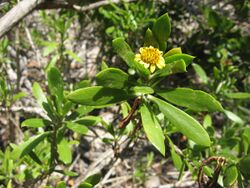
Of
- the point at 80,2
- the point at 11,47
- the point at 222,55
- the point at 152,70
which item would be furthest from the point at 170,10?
the point at 152,70

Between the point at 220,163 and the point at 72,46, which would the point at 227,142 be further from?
the point at 72,46

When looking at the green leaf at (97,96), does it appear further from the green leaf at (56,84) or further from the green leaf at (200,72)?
the green leaf at (200,72)

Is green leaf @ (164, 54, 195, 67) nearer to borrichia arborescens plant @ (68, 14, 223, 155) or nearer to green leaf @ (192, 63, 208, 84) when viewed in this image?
borrichia arborescens plant @ (68, 14, 223, 155)

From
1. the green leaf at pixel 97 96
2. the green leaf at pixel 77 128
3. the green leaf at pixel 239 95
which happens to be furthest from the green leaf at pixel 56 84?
the green leaf at pixel 239 95

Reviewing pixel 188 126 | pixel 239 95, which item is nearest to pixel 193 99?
pixel 188 126

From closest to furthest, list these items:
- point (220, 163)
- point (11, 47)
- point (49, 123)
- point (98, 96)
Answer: point (98, 96) < point (220, 163) < point (49, 123) < point (11, 47)

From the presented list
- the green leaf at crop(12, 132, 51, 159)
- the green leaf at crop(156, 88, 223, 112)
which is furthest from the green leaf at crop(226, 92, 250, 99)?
the green leaf at crop(12, 132, 51, 159)
